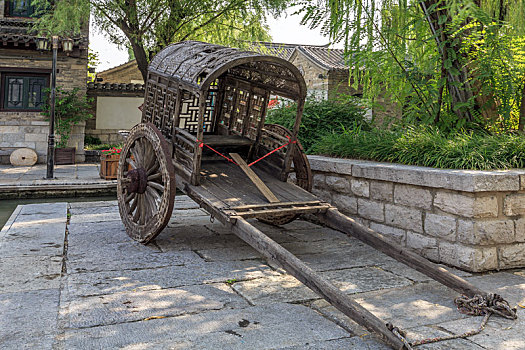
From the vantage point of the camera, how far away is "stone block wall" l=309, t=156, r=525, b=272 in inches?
149

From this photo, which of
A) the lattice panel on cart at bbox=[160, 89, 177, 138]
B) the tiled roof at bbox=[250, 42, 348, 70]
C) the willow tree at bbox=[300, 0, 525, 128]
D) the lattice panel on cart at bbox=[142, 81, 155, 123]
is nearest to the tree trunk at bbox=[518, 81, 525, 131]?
the willow tree at bbox=[300, 0, 525, 128]

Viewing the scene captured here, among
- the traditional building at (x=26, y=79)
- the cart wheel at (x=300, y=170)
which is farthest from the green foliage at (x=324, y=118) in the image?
the traditional building at (x=26, y=79)

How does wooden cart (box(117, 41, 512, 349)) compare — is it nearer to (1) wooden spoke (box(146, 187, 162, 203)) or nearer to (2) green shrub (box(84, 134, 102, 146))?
(1) wooden spoke (box(146, 187, 162, 203))

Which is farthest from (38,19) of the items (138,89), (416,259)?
(416,259)

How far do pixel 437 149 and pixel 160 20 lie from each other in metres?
10.3

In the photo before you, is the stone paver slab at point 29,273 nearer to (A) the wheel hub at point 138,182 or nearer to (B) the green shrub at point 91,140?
(A) the wheel hub at point 138,182

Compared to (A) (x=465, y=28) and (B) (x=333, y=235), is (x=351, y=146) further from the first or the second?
(A) (x=465, y=28)

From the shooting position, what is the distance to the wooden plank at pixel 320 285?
96.0 inches

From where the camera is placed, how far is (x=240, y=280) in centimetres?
370

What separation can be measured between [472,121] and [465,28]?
1.01 m

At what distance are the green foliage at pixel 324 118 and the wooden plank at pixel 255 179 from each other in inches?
81.0

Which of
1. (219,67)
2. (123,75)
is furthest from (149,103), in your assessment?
(123,75)

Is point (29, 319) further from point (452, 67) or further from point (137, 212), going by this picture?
point (452, 67)

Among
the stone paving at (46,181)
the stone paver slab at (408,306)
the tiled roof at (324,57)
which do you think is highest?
the tiled roof at (324,57)
